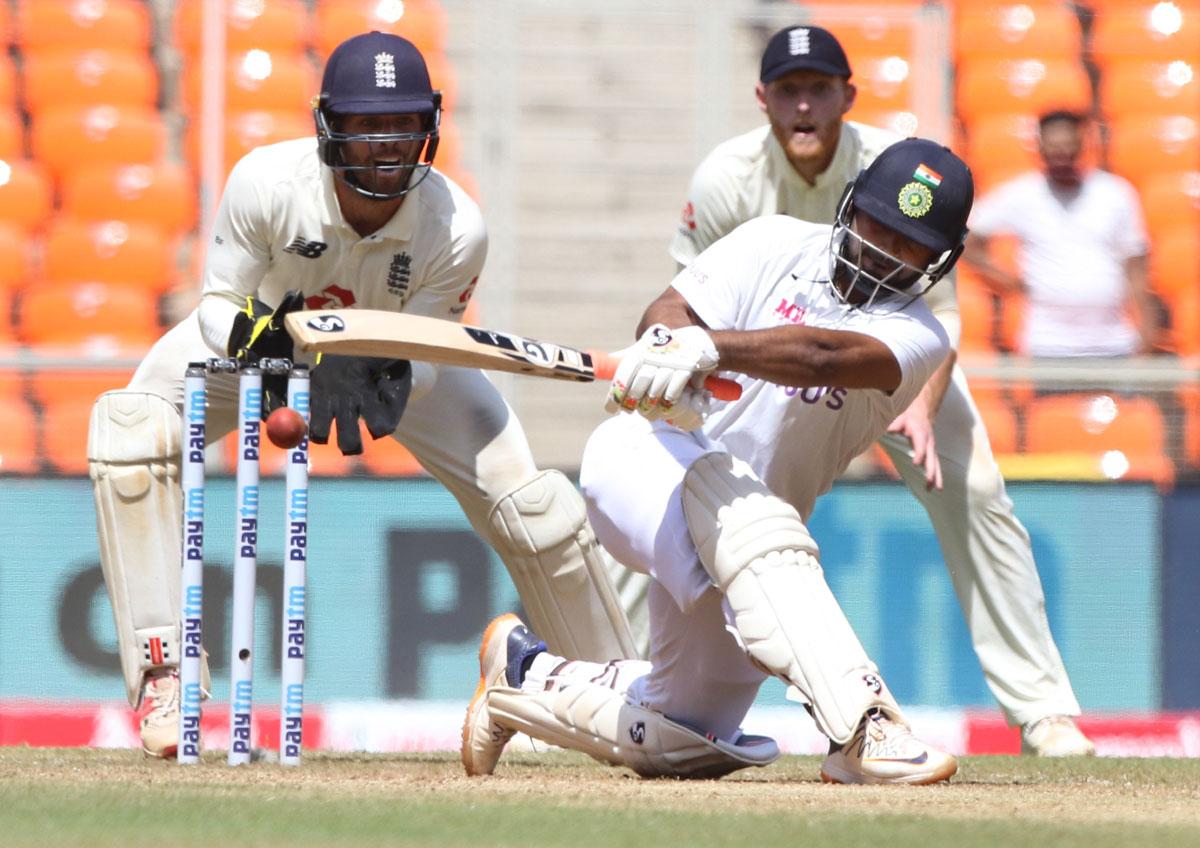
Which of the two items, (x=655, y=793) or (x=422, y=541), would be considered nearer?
(x=655, y=793)

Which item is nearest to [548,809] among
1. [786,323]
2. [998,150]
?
[786,323]

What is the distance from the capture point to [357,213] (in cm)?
477

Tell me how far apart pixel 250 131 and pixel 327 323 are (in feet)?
11.5

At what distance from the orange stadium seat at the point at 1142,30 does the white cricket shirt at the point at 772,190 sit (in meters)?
2.19

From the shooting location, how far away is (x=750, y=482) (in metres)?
4.02

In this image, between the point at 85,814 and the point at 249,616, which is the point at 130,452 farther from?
the point at 85,814

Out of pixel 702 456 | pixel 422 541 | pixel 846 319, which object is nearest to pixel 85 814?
pixel 702 456

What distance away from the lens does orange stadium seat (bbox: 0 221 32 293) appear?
7105 mm

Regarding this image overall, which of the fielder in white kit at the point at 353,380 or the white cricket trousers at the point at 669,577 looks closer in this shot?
the white cricket trousers at the point at 669,577

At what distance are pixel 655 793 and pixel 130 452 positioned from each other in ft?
5.74

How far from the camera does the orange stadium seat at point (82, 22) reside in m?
7.62

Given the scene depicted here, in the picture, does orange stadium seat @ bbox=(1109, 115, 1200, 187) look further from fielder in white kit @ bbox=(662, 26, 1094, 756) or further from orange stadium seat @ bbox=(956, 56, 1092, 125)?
fielder in white kit @ bbox=(662, 26, 1094, 756)

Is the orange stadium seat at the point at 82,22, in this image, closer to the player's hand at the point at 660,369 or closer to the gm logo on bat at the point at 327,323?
the gm logo on bat at the point at 327,323

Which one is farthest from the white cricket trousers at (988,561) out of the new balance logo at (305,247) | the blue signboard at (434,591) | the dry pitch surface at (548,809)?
the new balance logo at (305,247)
